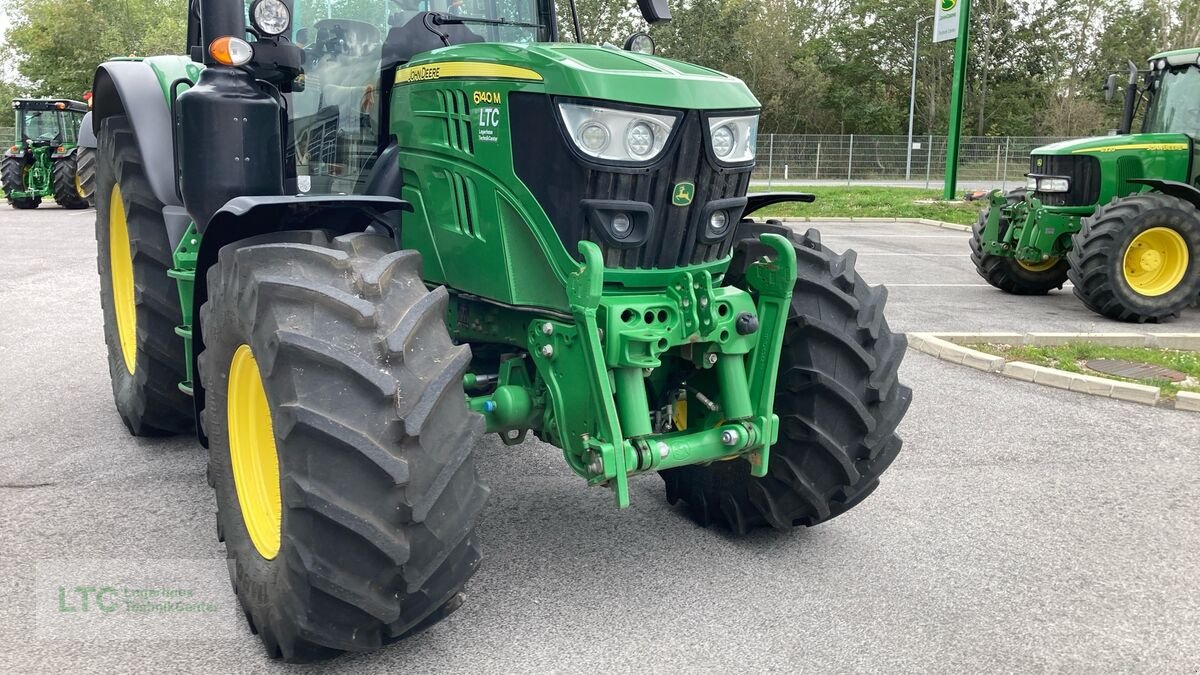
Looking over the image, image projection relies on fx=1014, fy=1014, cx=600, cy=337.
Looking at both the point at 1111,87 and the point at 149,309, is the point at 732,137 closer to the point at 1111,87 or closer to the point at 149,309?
the point at 149,309

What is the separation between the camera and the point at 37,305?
938cm

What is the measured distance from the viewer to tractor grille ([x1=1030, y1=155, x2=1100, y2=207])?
10.4 metres

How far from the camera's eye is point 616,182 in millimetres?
3305

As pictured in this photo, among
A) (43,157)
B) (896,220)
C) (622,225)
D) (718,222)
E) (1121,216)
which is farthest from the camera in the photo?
(43,157)

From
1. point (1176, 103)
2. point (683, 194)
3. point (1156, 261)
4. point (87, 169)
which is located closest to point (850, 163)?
point (1176, 103)

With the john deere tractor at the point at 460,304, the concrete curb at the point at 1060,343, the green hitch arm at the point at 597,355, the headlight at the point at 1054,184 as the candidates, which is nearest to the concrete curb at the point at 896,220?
the headlight at the point at 1054,184

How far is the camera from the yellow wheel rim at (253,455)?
3346 mm

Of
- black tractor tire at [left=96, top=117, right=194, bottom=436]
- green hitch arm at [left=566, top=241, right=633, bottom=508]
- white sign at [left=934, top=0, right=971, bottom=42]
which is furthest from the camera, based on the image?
white sign at [left=934, top=0, right=971, bottom=42]

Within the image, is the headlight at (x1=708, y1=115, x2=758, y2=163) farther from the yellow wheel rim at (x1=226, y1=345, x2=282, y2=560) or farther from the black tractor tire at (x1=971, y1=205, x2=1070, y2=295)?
the black tractor tire at (x1=971, y1=205, x2=1070, y2=295)

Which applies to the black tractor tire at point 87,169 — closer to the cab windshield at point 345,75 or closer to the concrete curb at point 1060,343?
the cab windshield at point 345,75

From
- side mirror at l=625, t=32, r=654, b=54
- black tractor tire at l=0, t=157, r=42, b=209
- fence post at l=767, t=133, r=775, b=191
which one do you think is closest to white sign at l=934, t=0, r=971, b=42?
fence post at l=767, t=133, r=775, b=191

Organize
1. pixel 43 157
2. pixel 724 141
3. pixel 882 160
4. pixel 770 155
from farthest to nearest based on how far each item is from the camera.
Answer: pixel 882 160 → pixel 770 155 → pixel 43 157 → pixel 724 141

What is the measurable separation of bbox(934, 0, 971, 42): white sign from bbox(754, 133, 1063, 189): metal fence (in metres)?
8.92

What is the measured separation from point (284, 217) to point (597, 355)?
1.20 metres
